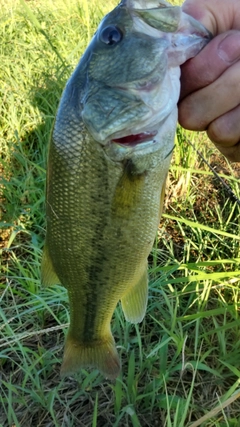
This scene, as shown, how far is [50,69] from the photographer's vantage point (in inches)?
144

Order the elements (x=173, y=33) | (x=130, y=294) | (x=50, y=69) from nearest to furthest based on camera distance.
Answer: (x=173, y=33), (x=130, y=294), (x=50, y=69)

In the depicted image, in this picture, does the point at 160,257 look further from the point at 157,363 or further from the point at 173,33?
the point at 173,33

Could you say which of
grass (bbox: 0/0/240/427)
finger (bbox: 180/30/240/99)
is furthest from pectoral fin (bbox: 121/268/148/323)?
finger (bbox: 180/30/240/99)

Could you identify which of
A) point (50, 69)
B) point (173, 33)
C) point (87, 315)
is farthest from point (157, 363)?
point (50, 69)

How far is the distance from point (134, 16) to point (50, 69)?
253cm

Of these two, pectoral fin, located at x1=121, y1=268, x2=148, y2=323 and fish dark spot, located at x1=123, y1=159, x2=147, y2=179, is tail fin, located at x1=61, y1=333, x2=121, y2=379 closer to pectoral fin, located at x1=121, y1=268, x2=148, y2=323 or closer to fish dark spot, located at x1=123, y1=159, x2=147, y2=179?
pectoral fin, located at x1=121, y1=268, x2=148, y2=323

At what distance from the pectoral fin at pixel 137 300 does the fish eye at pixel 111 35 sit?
2.53 ft

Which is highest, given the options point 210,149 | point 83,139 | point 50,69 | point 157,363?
point 83,139

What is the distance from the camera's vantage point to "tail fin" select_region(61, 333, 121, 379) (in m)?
1.69

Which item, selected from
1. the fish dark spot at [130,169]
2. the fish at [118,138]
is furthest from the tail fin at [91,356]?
the fish dark spot at [130,169]

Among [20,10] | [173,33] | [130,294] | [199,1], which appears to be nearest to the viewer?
[173,33]

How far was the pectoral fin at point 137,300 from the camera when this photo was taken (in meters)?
1.59

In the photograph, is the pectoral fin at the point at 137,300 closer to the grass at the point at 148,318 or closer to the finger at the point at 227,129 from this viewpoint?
the grass at the point at 148,318

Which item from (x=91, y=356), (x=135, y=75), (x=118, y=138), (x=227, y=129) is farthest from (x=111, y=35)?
(x=91, y=356)
